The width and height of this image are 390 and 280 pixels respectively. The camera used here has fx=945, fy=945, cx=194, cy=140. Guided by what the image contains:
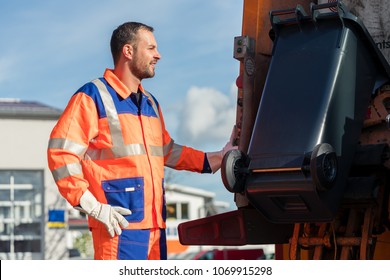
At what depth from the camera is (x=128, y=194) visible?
3.75 metres

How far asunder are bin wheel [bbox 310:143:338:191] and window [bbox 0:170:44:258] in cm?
2225

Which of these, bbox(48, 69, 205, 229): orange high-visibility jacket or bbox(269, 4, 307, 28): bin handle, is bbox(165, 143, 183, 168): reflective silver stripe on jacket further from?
bbox(269, 4, 307, 28): bin handle

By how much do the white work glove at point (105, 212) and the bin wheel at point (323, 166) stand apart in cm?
75

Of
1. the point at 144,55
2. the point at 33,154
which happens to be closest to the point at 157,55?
the point at 144,55

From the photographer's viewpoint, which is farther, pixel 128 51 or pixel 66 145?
pixel 128 51

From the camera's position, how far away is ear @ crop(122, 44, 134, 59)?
3.87 meters

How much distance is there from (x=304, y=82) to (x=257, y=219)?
2.39ft

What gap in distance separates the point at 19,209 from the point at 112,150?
73.2 ft

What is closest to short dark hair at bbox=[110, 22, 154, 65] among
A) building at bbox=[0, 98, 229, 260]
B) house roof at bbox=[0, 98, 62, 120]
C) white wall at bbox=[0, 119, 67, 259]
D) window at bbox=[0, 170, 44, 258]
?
building at bbox=[0, 98, 229, 260]

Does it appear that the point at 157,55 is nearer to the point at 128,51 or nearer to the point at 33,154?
the point at 128,51

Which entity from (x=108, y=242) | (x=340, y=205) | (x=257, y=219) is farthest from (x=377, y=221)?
(x=108, y=242)

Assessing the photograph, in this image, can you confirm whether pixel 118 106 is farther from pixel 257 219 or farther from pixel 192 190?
pixel 192 190

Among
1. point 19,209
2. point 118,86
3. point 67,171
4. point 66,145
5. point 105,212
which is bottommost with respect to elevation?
point 19,209

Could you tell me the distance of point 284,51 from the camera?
411 centimetres
